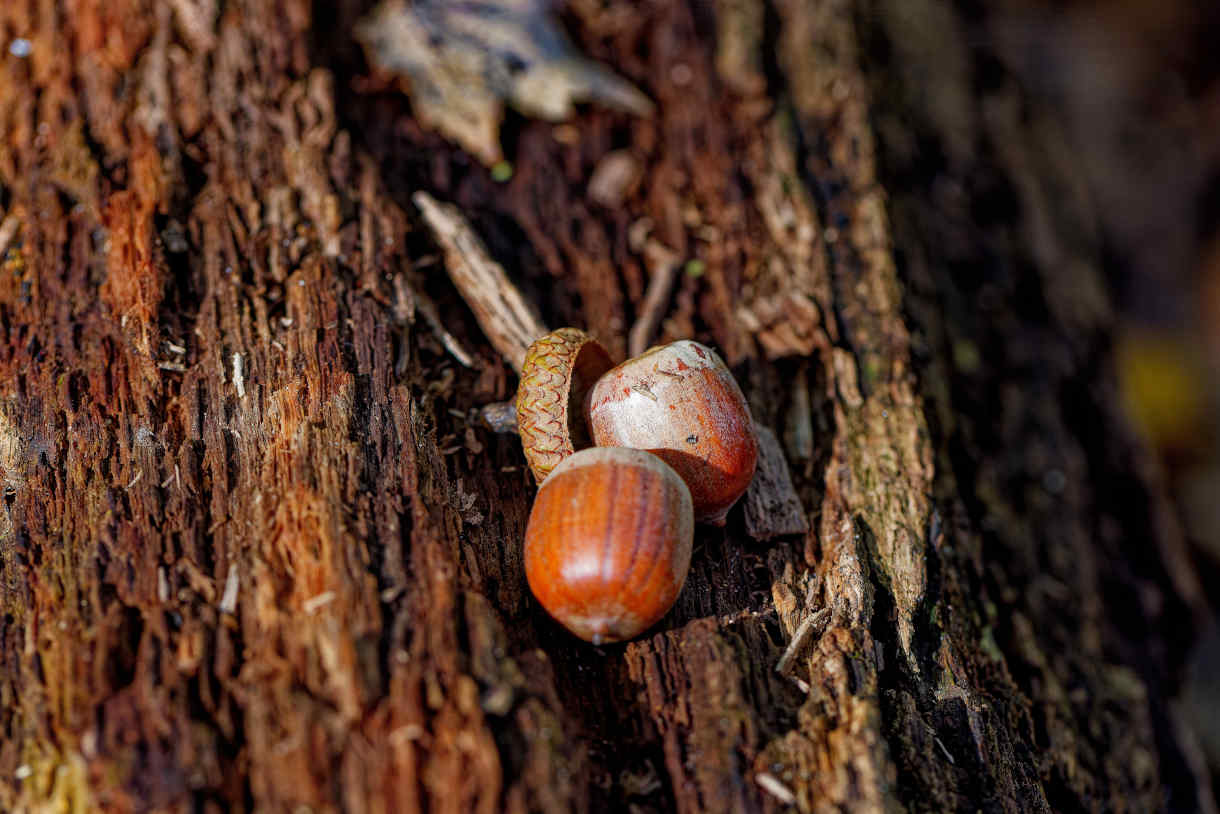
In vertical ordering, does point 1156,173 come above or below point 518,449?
above

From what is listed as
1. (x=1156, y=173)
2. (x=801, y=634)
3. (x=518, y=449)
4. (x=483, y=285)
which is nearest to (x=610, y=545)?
(x=801, y=634)

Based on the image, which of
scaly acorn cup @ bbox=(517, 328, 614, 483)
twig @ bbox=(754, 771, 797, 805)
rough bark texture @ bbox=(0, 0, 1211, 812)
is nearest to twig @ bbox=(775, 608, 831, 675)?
rough bark texture @ bbox=(0, 0, 1211, 812)

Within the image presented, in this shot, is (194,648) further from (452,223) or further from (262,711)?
(452,223)

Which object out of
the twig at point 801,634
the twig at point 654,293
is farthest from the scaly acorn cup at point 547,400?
the twig at point 801,634

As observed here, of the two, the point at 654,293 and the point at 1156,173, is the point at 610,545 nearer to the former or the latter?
the point at 654,293

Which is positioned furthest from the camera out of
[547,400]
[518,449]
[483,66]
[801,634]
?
[483,66]
